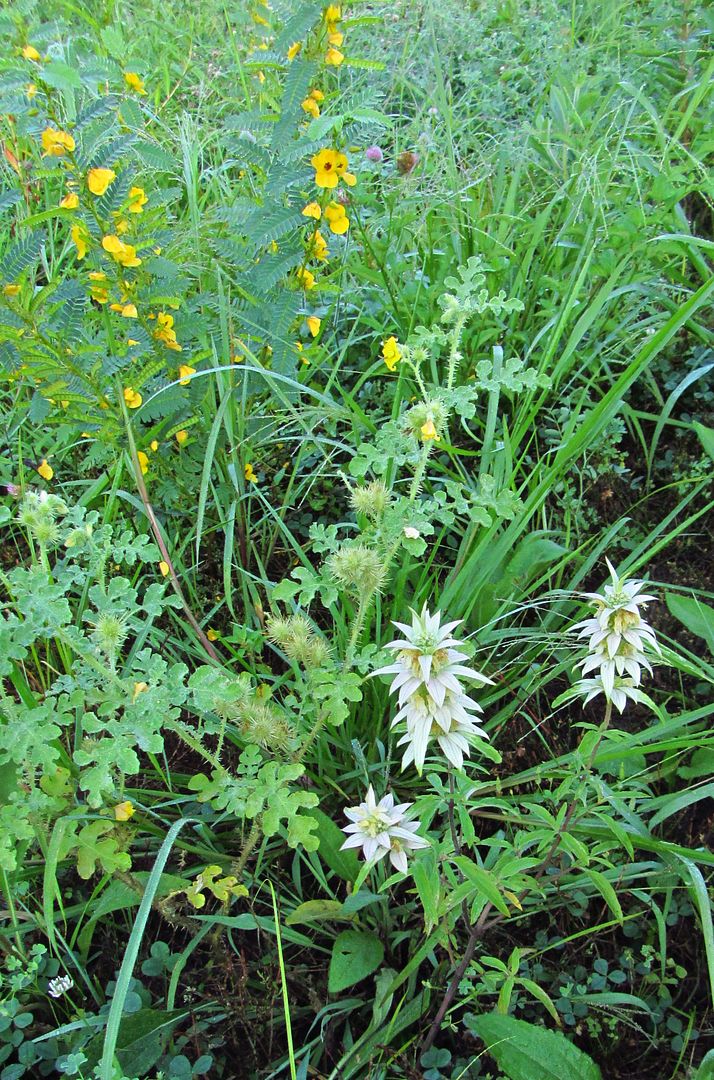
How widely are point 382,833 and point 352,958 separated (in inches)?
14.2

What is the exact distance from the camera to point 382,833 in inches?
40.6

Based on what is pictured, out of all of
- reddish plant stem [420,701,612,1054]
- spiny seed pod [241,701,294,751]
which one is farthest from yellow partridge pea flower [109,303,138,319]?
reddish plant stem [420,701,612,1054]

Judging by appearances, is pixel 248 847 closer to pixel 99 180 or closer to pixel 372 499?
pixel 372 499

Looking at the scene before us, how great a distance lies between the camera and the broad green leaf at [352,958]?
48.3 inches

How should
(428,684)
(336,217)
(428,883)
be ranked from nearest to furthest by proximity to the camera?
(428,684), (428,883), (336,217)

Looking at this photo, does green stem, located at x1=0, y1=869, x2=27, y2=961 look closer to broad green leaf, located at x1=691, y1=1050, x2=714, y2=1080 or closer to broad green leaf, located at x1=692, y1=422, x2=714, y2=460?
broad green leaf, located at x1=691, y1=1050, x2=714, y2=1080

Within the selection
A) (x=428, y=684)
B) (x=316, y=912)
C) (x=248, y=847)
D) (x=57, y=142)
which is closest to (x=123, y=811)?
(x=248, y=847)

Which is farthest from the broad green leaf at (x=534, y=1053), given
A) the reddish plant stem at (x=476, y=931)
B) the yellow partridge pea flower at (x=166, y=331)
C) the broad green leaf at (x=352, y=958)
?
the yellow partridge pea flower at (x=166, y=331)

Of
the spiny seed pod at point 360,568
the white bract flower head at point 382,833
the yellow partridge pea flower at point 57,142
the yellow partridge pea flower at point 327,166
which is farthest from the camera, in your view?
the yellow partridge pea flower at point 327,166

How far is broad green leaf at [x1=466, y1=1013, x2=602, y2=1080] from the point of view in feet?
3.67

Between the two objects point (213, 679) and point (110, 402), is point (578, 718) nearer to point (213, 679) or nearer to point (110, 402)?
point (213, 679)

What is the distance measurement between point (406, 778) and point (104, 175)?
4.02 ft

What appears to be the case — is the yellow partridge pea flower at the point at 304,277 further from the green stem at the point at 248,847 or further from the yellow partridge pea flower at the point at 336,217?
the green stem at the point at 248,847

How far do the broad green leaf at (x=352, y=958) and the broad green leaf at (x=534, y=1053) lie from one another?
200mm
